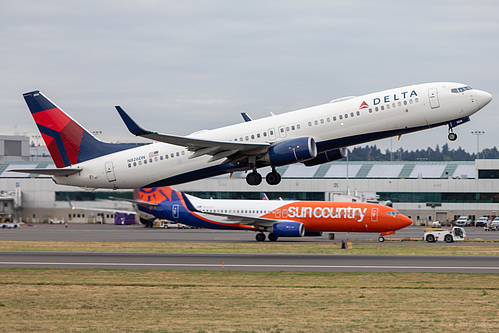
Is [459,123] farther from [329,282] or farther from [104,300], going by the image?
[104,300]

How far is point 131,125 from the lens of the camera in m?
43.5

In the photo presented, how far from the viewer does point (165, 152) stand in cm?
5250

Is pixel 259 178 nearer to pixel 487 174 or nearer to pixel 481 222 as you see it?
pixel 481 222

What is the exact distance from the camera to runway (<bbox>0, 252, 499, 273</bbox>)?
4809 centimetres

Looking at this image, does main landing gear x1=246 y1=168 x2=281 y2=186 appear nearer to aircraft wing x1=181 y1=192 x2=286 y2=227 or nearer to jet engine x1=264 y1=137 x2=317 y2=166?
jet engine x1=264 y1=137 x2=317 y2=166

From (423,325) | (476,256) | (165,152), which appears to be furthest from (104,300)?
(476,256)

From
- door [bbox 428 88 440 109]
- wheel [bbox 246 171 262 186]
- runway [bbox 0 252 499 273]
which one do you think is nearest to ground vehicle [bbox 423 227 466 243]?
runway [bbox 0 252 499 273]

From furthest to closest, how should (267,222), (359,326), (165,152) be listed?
1. (267,222)
2. (165,152)
3. (359,326)

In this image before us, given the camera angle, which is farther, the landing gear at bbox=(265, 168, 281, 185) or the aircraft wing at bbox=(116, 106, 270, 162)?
the landing gear at bbox=(265, 168, 281, 185)

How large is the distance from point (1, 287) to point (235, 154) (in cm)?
1798

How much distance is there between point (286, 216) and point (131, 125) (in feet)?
130

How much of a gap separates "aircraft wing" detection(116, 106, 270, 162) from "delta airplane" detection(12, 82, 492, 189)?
0.21 ft

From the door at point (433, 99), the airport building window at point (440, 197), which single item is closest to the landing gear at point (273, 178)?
the door at point (433, 99)

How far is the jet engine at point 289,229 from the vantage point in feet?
253
